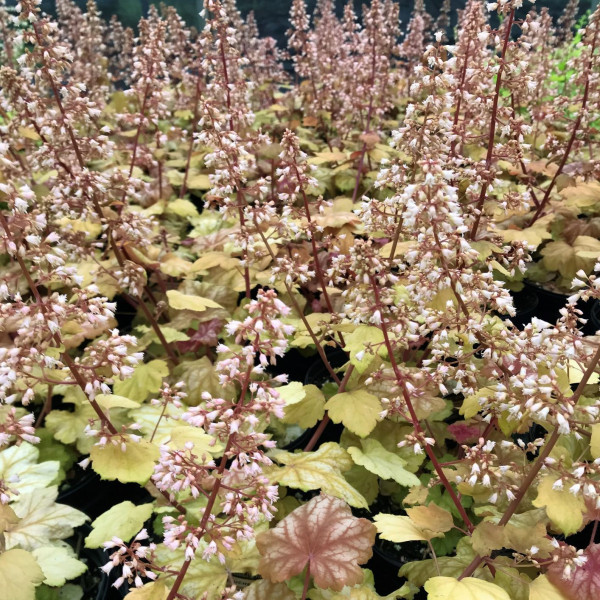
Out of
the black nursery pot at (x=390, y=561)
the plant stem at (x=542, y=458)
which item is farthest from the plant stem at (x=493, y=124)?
the black nursery pot at (x=390, y=561)

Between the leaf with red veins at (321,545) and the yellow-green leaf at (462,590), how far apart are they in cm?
27

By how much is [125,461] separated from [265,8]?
16712 millimetres

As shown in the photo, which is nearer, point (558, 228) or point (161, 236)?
point (161, 236)

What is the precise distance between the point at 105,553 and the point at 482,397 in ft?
6.24

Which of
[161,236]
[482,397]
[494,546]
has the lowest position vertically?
[494,546]

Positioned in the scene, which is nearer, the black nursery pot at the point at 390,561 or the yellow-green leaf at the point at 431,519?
the yellow-green leaf at the point at 431,519

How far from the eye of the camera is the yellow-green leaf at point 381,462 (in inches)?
96.1

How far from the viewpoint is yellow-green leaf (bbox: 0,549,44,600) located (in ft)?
5.76

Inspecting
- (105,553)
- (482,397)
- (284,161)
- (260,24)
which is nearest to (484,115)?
(284,161)

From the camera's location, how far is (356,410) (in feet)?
8.65

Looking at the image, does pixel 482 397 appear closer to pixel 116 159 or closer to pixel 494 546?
pixel 494 546

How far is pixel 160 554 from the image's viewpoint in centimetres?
226

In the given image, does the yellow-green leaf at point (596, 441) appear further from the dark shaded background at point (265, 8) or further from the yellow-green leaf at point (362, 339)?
the dark shaded background at point (265, 8)

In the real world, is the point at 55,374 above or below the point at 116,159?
below
